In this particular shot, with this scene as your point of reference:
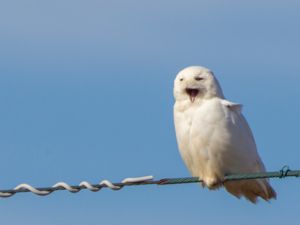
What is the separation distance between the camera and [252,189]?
13242 millimetres

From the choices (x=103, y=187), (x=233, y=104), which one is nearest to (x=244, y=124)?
(x=233, y=104)

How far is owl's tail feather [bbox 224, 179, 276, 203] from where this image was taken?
13.0 metres

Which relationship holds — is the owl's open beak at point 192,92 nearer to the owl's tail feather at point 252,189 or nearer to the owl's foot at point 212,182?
the owl's foot at point 212,182

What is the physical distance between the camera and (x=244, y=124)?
43.0 ft

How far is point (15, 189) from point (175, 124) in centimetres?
348

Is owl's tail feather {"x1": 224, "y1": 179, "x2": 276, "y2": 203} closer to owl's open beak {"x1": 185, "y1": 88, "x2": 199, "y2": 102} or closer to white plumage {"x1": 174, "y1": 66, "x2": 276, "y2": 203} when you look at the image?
white plumage {"x1": 174, "y1": 66, "x2": 276, "y2": 203}

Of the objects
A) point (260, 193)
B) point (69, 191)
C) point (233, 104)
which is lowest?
point (69, 191)

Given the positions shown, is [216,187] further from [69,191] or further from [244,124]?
[69,191]

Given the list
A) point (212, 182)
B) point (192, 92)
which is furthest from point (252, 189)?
point (192, 92)

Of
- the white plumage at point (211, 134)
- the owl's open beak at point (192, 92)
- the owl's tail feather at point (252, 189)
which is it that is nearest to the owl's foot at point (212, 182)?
the white plumage at point (211, 134)

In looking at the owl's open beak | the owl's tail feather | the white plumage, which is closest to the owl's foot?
the white plumage

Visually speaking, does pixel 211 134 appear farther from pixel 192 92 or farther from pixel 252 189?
pixel 252 189

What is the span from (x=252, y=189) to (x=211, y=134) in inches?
43.0

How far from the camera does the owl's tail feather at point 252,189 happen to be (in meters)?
13.0
